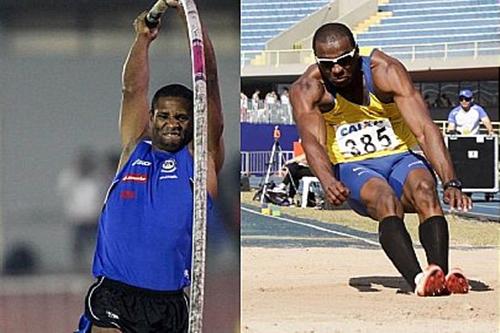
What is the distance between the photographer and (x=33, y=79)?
13.9ft

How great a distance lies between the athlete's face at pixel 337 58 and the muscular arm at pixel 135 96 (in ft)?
2.08

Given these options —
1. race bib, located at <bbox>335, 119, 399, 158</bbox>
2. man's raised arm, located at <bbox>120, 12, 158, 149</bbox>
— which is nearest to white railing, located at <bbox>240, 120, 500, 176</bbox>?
race bib, located at <bbox>335, 119, 399, 158</bbox>

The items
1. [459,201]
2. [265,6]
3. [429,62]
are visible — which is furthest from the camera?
[429,62]

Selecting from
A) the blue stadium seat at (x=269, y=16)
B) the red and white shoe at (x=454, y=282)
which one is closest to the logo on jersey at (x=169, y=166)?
the red and white shoe at (x=454, y=282)

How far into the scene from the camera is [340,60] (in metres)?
4.19

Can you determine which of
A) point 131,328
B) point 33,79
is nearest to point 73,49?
point 33,79

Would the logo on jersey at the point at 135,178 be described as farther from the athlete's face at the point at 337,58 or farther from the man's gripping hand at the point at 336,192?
the athlete's face at the point at 337,58

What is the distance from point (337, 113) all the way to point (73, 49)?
3.35 ft

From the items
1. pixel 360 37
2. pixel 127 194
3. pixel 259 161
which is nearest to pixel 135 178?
pixel 127 194

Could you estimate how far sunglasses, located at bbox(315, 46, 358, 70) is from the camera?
13.7 ft

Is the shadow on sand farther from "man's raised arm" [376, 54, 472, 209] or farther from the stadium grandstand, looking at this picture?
the stadium grandstand

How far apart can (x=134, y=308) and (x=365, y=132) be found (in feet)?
4.44

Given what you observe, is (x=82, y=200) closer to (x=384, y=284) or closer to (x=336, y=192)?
(x=336, y=192)

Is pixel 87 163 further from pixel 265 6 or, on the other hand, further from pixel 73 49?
pixel 265 6
